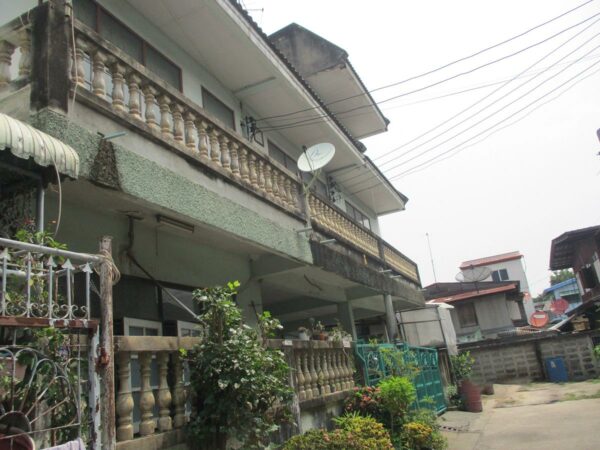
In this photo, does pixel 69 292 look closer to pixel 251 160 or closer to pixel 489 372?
pixel 251 160

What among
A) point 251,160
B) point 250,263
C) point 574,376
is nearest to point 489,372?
point 574,376

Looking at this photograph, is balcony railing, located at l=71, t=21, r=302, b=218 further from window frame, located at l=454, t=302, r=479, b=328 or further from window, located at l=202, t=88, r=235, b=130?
window frame, located at l=454, t=302, r=479, b=328

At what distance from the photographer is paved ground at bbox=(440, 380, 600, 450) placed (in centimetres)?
858

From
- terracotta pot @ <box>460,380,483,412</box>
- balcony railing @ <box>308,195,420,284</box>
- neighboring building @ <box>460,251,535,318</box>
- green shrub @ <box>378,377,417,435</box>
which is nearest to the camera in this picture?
green shrub @ <box>378,377,417,435</box>

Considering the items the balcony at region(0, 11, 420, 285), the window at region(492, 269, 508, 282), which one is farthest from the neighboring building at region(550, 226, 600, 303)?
the window at region(492, 269, 508, 282)

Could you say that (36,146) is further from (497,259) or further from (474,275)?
(497,259)

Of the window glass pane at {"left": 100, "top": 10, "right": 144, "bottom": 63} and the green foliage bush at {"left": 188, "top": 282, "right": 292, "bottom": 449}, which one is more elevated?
the window glass pane at {"left": 100, "top": 10, "right": 144, "bottom": 63}

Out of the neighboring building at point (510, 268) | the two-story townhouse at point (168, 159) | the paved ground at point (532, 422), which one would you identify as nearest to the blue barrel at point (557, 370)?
the paved ground at point (532, 422)

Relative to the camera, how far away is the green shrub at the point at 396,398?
736cm

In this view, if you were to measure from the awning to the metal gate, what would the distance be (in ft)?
20.5

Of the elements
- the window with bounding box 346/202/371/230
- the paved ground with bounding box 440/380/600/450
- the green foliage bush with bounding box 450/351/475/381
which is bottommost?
the paved ground with bounding box 440/380/600/450

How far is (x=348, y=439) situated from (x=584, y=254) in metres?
24.7

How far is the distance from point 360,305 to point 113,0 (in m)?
9.95

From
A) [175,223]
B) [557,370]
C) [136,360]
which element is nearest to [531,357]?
[557,370]
